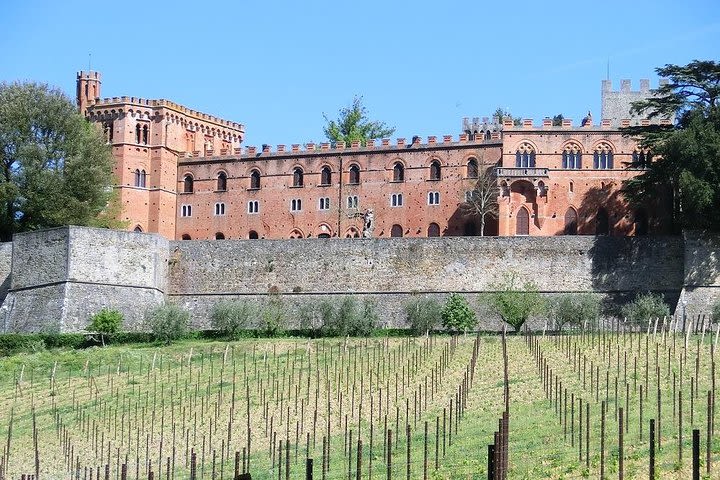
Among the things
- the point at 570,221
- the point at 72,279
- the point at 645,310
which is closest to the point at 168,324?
the point at 72,279

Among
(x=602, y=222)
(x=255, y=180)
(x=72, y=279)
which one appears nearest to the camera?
(x=72, y=279)

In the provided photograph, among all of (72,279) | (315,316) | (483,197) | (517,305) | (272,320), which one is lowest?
(272,320)

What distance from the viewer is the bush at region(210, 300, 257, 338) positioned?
51625 millimetres

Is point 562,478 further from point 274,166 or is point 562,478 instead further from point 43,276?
point 274,166

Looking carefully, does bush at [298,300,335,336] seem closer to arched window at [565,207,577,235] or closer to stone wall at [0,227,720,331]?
stone wall at [0,227,720,331]

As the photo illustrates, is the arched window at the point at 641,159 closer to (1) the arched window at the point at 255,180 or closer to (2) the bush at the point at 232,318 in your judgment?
(2) the bush at the point at 232,318

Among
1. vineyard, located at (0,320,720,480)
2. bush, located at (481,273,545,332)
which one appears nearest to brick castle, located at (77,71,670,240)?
bush, located at (481,273,545,332)

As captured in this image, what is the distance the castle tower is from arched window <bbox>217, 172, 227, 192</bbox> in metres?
8.15

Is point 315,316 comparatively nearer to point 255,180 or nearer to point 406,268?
point 406,268

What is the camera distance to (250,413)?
109 ft

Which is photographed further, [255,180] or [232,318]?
[255,180]

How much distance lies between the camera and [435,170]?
68.6 meters

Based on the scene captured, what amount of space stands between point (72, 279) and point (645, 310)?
72.2 feet

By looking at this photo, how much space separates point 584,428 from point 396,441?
392 centimetres
